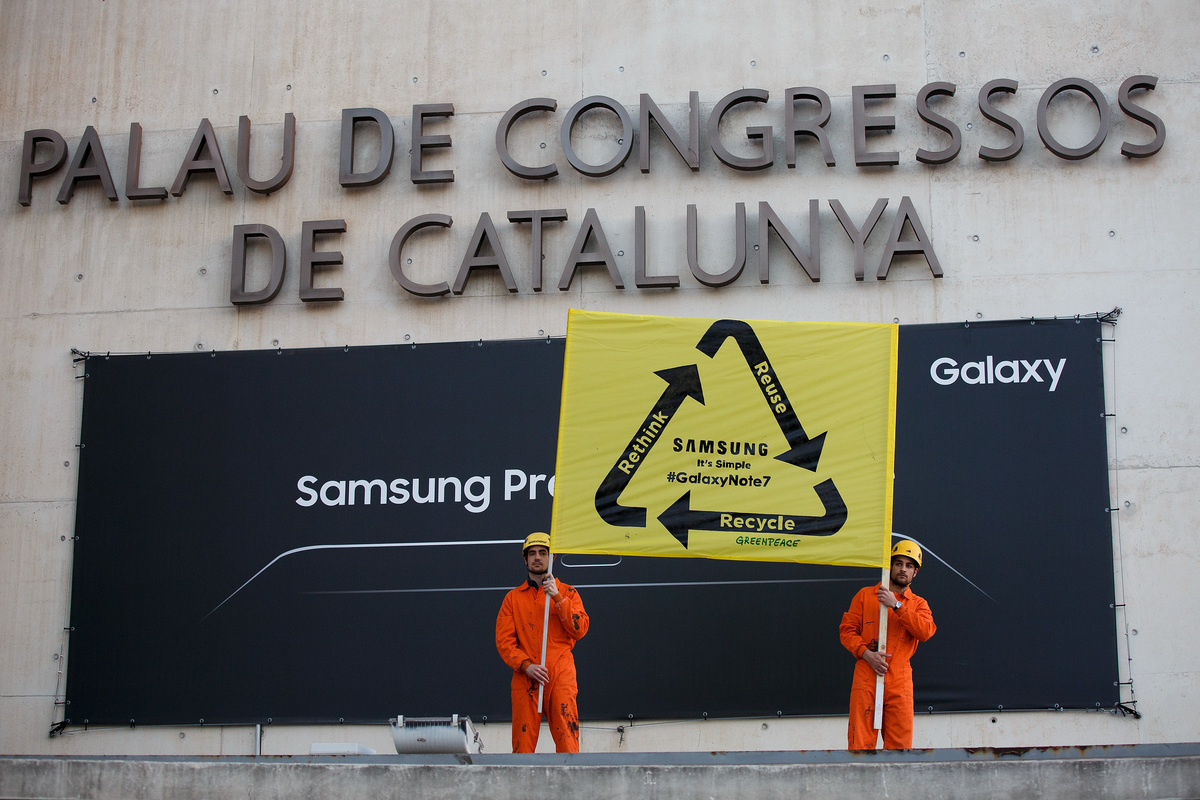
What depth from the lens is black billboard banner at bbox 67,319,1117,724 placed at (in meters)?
8.24

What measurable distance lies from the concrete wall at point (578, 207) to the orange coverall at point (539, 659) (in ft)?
4.47

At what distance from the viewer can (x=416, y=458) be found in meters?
8.84

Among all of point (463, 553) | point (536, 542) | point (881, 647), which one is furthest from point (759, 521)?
point (463, 553)

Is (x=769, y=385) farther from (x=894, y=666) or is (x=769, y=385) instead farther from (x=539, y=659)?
(x=539, y=659)

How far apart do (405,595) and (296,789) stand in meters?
3.74

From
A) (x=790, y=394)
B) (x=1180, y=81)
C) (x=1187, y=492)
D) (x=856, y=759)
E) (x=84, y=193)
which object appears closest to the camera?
(x=856, y=759)

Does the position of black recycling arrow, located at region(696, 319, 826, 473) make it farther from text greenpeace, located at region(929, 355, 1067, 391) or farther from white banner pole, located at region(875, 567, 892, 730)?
text greenpeace, located at region(929, 355, 1067, 391)

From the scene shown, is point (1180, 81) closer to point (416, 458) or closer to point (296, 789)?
point (416, 458)

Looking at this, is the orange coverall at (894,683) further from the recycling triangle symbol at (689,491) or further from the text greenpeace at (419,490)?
the text greenpeace at (419,490)

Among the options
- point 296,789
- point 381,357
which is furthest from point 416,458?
point 296,789

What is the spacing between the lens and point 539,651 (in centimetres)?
718

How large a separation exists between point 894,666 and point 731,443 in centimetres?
149

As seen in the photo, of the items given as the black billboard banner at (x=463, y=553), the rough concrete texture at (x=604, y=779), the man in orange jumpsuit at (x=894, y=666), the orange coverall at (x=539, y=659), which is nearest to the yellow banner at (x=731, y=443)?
the man in orange jumpsuit at (x=894, y=666)

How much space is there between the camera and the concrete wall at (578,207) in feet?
27.7
